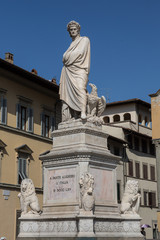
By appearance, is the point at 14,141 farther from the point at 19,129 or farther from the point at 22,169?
the point at 22,169

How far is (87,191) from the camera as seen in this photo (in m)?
11.9

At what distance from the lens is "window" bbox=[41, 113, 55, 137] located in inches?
1318

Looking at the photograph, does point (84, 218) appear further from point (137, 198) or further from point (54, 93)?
point (54, 93)

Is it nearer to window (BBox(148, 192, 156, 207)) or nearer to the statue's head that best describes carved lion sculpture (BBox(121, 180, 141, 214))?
the statue's head

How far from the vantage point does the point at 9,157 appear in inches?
1163

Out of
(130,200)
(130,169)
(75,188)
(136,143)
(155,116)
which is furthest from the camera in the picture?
(136,143)

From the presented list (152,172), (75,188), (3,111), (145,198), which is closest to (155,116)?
(145,198)

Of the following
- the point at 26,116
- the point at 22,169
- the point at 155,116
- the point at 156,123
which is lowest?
the point at 22,169

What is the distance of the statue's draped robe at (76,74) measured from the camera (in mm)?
14062

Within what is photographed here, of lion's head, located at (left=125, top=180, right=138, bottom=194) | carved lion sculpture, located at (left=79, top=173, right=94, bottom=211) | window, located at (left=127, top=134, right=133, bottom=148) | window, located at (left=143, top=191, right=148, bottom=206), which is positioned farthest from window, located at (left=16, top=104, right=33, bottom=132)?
window, located at (left=143, top=191, right=148, bottom=206)

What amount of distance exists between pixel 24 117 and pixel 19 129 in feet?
4.14

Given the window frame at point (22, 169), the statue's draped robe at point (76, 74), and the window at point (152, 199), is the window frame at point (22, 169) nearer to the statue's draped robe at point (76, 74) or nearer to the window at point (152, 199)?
the statue's draped robe at point (76, 74)

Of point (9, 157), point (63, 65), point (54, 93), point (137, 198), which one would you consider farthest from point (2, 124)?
point (137, 198)

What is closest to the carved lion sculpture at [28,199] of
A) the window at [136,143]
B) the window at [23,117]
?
the window at [23,117]
